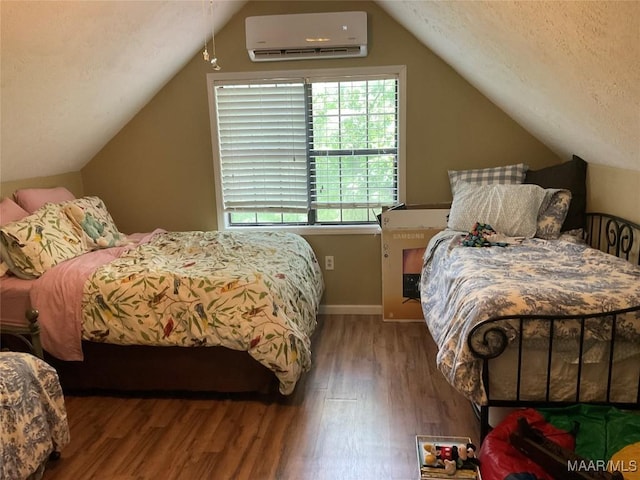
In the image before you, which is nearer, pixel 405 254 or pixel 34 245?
pixel 34 245

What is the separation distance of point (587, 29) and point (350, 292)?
270 cm

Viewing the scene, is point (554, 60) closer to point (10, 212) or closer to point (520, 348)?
point (520, 348)

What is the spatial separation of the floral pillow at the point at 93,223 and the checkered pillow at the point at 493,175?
2.47m

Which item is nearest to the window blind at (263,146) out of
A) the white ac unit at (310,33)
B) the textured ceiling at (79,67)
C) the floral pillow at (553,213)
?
the white ac unit at (310,33)

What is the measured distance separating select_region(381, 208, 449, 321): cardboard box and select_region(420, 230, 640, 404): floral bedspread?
2.97 feet

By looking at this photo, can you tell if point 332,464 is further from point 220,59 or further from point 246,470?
point 220,59

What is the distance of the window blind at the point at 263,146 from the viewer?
3.82 m

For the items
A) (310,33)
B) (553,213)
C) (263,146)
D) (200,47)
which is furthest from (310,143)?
(553,213)

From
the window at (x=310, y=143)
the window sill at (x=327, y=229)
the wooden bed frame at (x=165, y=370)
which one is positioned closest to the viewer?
the wooden bed frame at (x=165, y=370)

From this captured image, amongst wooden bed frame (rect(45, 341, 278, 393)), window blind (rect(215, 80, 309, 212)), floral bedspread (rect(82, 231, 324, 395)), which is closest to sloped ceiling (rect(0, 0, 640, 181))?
window blind (rect(215, 80, 309, 212))

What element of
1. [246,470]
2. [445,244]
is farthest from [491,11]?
[246,470]

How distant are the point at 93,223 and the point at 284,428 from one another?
193cm

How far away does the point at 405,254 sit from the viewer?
12.1 feet

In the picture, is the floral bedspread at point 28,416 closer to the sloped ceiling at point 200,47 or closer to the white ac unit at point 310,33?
the sloped ceiling at point 200,47
